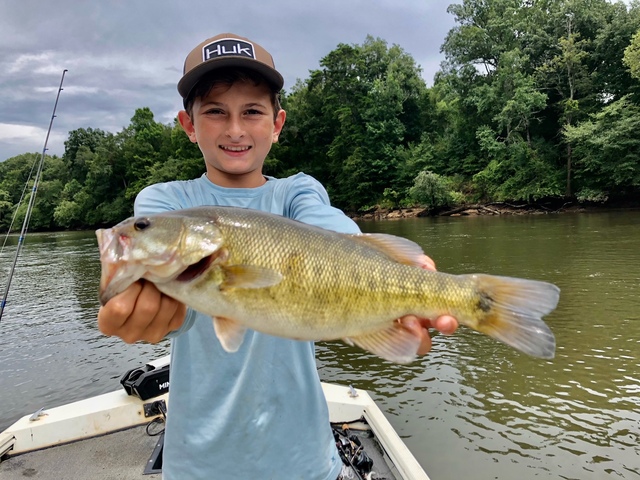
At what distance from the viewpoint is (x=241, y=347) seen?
2.03 metres

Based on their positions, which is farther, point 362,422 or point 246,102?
point 362,422

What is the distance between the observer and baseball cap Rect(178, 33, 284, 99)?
2160 mm

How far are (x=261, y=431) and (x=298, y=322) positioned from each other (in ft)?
1.97

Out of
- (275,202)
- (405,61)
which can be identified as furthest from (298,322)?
(405,61)

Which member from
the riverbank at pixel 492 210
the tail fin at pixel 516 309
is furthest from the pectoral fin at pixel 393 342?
the riverbank at pixel 492 210

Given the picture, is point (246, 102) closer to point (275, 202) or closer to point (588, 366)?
point (275, 202)

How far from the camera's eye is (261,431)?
1958mm

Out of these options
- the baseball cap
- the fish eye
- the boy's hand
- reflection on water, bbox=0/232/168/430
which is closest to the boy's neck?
the baseball cap

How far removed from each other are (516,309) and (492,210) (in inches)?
1504

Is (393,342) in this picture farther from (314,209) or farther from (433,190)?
(433,190)

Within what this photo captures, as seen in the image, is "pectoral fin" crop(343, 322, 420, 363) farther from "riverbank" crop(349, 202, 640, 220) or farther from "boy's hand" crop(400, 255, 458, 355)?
"riverbank" crop(349, 202, 640, 220)

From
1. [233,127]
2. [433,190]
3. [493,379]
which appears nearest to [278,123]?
[233,127]

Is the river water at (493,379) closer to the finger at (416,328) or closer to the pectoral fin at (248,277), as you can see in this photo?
the finger at (416,328)

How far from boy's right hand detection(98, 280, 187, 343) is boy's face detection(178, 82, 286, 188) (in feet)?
2.79
